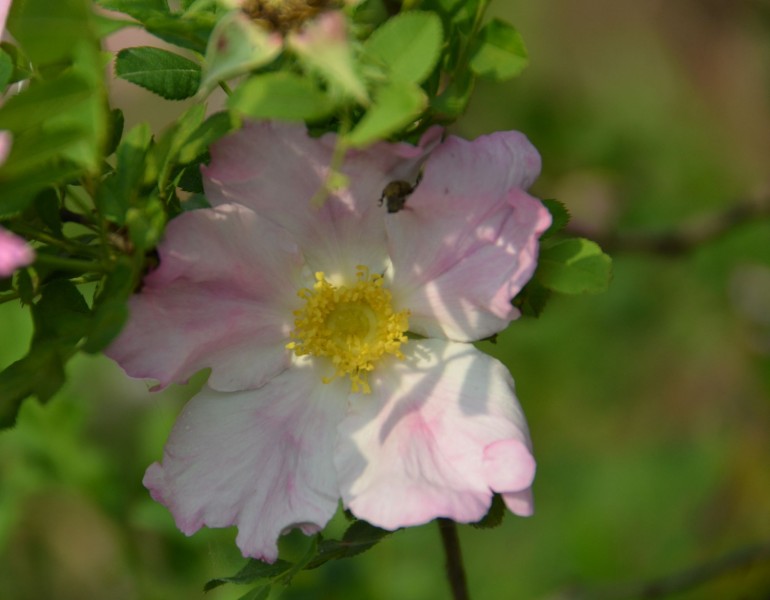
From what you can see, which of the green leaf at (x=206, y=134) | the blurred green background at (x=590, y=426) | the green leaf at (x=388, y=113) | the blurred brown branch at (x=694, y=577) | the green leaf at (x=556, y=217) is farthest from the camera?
the blurred green background at (x=590, y=426)

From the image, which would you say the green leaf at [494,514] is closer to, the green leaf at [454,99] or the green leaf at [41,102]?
the green leaf at [454,99]

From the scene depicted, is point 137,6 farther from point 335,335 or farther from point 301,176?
point 335,335

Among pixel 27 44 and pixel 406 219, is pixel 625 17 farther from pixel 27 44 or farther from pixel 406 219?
pixel 27 44

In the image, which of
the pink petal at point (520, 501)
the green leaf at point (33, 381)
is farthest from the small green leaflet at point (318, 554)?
the green leaf at point (33, 381)

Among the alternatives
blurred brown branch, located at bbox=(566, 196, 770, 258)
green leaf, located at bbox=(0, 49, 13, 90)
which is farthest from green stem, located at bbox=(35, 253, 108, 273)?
blurred brown branch, located at bbox=(566, 196, 770, 258)

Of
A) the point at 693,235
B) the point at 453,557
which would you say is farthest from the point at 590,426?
the point at 453,557

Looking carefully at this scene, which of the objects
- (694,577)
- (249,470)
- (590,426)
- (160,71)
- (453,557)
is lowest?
(590,426)
